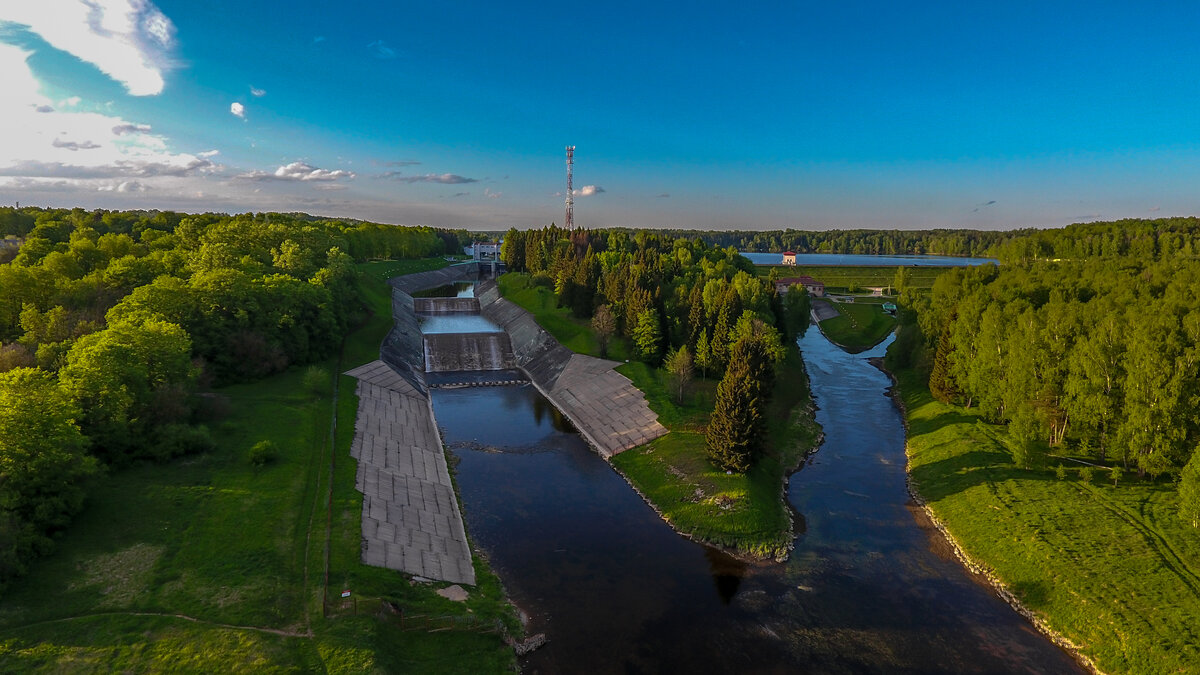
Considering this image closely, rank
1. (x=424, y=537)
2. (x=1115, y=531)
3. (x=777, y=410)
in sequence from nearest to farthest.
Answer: (x=1115, y=531), (x=424, y=537), (x=777, y=410)

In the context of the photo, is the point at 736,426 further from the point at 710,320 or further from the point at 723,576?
the point at 710,320

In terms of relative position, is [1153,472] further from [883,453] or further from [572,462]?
[572,462]

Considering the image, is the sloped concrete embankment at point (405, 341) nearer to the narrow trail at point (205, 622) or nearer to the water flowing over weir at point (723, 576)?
the water flowing over weir at point (723, 576)

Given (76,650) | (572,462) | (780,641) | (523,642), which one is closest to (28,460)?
(76,650)

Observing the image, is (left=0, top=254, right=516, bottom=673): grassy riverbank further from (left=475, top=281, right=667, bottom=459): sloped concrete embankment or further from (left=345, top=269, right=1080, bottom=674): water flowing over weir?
(left=475, top=281, right=667, bottom=459): sloped concrete embankment

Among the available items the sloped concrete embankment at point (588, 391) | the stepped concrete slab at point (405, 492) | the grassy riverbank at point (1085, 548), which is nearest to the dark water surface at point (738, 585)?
the grassy riverbank at point (1085, 548)

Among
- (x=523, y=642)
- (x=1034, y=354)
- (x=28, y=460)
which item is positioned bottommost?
(x=523, y=642)
